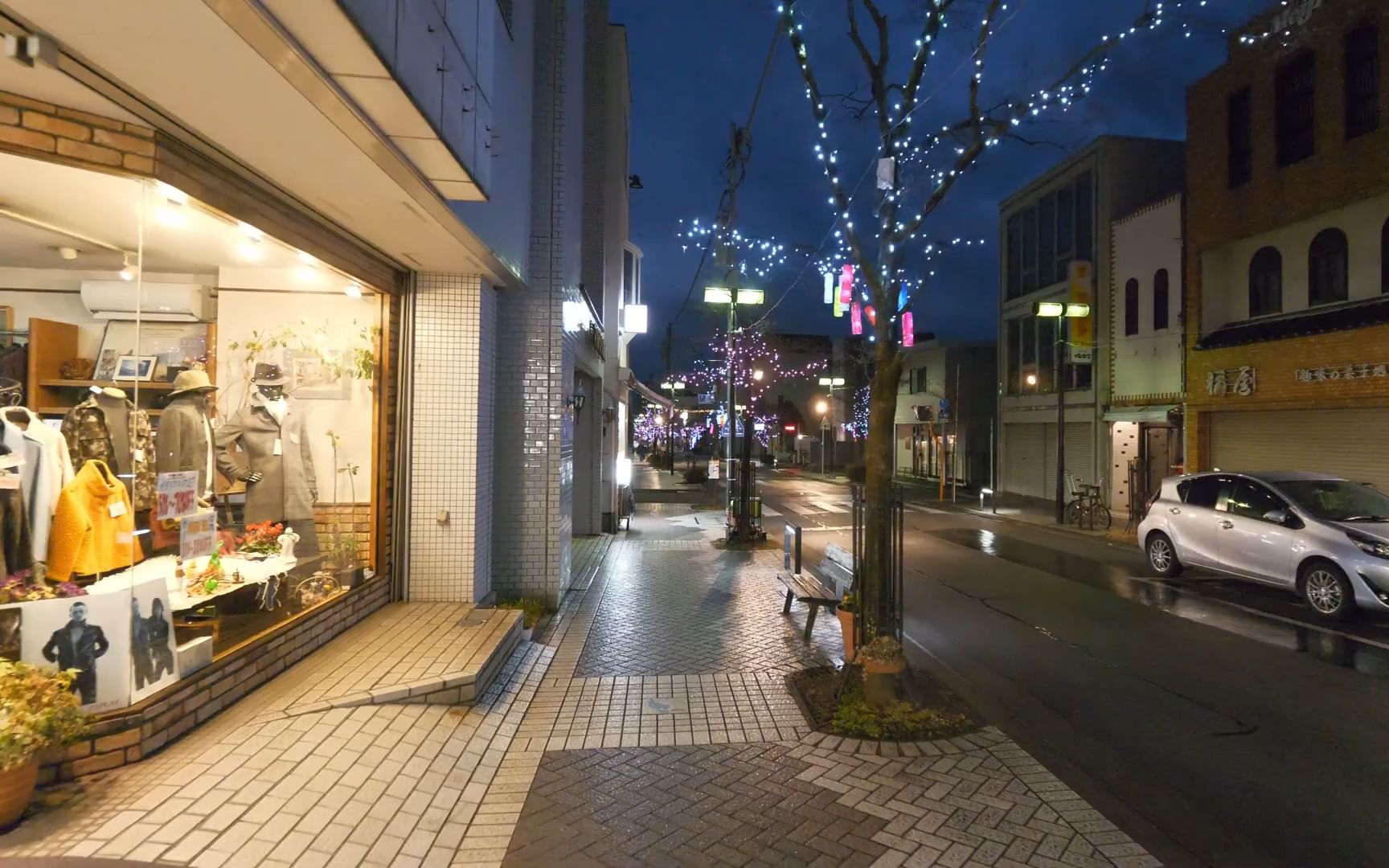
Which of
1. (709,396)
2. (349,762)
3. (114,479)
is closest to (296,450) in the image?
(114,479)

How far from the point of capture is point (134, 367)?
6.35 m

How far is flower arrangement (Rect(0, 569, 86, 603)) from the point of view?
4.40 metres

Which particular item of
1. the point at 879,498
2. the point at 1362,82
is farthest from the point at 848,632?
the point at 1362,82

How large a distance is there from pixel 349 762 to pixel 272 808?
1.97 feet

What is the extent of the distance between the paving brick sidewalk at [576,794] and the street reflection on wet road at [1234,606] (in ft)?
16.8

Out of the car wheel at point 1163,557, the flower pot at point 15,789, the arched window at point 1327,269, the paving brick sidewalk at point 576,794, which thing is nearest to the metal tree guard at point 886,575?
the paving brick sidewalk at point 576,794

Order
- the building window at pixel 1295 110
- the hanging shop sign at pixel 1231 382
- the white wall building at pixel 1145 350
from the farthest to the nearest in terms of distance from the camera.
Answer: the white wall building at pixel 1145 350, the hanging shop sign at pixel 1231 382, the building window at pixel 1295 110

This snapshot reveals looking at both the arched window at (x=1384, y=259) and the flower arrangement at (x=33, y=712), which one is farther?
the arched window at (x=1384, y=259)

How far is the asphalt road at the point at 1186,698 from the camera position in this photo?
4.44 meters

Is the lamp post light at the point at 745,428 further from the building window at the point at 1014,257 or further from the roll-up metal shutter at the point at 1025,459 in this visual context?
the building window at the point at 1014,257

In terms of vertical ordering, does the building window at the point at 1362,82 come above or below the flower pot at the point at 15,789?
above

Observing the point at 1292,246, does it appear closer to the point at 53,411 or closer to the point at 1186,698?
the point at 1186,698

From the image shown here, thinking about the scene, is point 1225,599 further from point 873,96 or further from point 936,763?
point 873,96

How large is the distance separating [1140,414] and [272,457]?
71.8 ft
